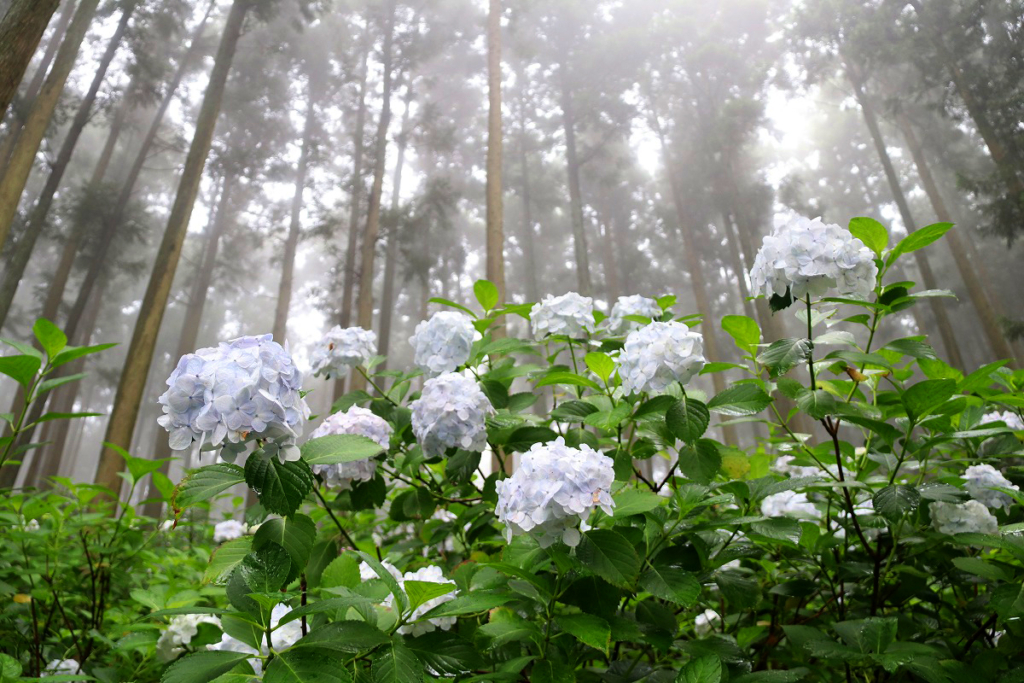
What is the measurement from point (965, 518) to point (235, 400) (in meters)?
1.73

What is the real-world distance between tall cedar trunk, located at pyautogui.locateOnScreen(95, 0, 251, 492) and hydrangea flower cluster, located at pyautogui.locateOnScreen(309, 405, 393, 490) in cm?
554

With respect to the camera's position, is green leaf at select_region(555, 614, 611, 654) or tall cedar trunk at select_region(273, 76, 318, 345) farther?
tall cedar trunk at select_region(273, 76, 318, 345)

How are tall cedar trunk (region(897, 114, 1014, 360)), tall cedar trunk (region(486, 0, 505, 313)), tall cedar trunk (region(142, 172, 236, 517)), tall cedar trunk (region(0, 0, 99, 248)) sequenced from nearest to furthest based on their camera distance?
tall cedar trunk (region(0, 0, 99, 248))
tall cedar trunk (region(486, 0, 505, 313))
tall cedar trunk (region(897, 114, 1014, 360))
tall cedar trunk (region(142, 172, 236, 517))

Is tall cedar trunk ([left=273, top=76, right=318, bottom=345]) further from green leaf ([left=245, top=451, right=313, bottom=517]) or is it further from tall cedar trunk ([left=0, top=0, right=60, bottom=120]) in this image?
green leaf ([left=245, top=451, right=313, bottom=517])

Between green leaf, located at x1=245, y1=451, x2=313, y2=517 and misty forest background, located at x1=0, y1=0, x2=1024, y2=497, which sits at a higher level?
misty forest background, located at x1=0, y1=0, x2=1024, y2=497

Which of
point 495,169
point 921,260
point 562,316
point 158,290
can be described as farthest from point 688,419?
point 921,260

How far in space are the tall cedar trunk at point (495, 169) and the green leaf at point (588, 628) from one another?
6.03 m

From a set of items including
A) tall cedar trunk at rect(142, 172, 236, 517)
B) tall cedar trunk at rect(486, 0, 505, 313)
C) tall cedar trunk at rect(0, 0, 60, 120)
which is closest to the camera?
tall cedar trunk at rect(0, 0, 60, 120)

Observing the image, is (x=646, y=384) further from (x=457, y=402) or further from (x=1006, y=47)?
(x=1006, y=47)

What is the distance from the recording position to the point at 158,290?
6.78 meters

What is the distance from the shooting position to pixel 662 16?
16.0 meters

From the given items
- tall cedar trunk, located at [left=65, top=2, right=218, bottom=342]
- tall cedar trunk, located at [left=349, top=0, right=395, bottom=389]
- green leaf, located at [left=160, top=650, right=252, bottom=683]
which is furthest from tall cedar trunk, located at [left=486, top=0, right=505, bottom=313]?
tall cedar trunk, located at [left=65, top=2, right=218, bottom=342]

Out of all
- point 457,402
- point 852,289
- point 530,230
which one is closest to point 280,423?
point 457,402

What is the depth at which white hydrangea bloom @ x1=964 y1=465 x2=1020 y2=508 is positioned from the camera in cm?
140
